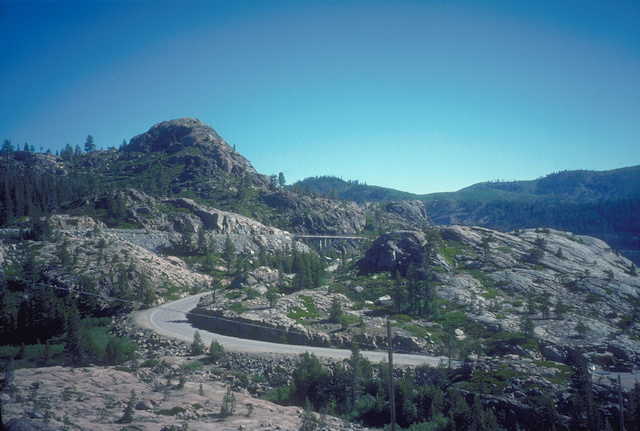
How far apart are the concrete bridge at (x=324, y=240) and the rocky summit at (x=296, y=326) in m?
23.3

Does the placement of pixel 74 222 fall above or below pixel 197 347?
above

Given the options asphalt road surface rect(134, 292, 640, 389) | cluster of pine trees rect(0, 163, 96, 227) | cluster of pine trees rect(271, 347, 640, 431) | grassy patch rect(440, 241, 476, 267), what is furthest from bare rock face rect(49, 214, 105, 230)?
grassy patch rect(440, 241, 476, 267)

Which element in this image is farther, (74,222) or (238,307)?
(74,222)

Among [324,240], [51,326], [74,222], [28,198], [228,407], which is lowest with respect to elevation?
[228,407]

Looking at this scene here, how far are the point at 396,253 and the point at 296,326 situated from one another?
3940 cm

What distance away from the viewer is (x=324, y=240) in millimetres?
138500

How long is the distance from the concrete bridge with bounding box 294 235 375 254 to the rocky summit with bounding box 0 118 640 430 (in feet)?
76.5

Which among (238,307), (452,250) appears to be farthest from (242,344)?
(452,250)

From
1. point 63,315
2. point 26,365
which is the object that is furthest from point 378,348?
point 63,315

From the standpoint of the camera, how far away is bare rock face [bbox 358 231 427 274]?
238 feet

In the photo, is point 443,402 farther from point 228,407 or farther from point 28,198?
point 28,198

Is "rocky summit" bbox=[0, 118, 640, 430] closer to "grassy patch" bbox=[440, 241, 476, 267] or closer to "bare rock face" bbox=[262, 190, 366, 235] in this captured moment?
"grassy patch" bbox=[440, 241, 476, 267]

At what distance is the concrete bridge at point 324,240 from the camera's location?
132 meters

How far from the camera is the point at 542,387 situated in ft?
89.9
